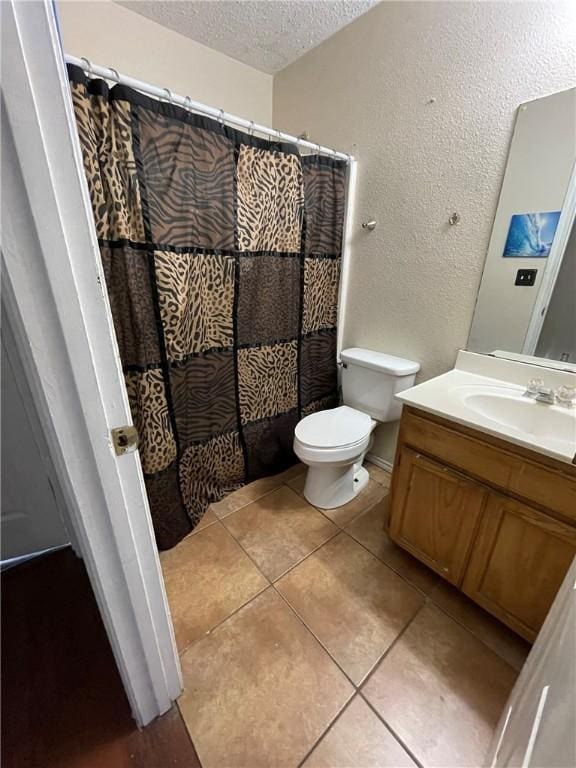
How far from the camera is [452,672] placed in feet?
3.48

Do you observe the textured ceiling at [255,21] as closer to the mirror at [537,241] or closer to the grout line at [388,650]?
the mirror at [537,241]

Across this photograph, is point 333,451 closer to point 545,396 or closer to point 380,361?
point 380,361

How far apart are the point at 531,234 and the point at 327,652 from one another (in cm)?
174

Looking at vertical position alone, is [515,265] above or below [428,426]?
above

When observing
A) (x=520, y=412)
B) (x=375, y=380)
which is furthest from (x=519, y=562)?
(x=375, y=380)

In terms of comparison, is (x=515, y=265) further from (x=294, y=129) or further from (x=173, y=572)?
(x=173, y=572)

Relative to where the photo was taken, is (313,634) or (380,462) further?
(380,462)

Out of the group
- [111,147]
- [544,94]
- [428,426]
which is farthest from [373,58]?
[428,426]

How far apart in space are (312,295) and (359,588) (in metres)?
1.46

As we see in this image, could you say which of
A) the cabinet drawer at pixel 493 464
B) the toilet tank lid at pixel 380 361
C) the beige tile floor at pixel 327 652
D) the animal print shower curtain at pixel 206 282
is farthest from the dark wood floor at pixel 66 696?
the toilet tank lid at pixel 380 361

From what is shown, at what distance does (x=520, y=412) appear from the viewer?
1.24 metres

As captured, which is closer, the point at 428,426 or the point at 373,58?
the point at 428,426

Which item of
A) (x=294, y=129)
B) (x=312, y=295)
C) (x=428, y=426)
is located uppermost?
(x=294, y=129)

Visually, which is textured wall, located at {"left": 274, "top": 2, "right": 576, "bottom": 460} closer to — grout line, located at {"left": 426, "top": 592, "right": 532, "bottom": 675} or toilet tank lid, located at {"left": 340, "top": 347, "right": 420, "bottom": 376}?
toilet tank lid, located at {"left": 340, "top": 347, "right": 420, "bottom": 376}
